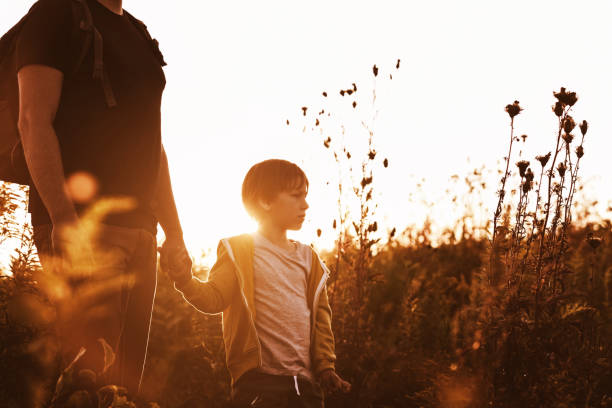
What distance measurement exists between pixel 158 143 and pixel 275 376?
1176 millimetres

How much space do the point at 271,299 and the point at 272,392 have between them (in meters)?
0.44

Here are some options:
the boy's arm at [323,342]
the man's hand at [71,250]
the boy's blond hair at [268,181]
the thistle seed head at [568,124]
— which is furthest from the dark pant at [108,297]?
the thistle seed head at [568,124]

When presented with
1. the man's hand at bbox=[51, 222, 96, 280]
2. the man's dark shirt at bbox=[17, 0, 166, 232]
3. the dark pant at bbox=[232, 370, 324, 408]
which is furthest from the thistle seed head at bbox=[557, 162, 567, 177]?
the man's hand at bbox=[51, 222, 96, 280]

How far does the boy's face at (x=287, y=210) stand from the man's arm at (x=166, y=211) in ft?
1.69

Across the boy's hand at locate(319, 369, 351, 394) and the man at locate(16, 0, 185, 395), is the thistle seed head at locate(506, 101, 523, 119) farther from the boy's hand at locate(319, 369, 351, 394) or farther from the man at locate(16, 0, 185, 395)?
the man at locate(16, 0, 185, 395)

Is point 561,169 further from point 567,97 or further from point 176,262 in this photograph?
point 176,262

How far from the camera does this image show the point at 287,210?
9.73 feet

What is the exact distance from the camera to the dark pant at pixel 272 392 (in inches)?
104

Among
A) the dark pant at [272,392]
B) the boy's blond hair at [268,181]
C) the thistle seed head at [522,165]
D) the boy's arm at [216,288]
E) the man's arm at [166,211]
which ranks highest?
the thistle seed head at [522,165]

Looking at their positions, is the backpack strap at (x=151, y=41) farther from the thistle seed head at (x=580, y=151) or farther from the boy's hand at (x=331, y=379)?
the thistle seed head at (x=580, y=151)

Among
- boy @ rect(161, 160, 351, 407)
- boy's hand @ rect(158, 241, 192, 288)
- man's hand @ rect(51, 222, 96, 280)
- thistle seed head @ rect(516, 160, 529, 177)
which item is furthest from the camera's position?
thistle seed head @ rect(516, 160, 529, 177)

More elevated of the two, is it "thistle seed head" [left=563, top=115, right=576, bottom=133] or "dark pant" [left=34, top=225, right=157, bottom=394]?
"thistle seed head" [left=563, top=115, right=576, bottom=133]

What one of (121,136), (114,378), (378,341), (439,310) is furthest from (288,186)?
(439,310)

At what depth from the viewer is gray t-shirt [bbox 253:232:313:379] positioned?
9.08 feet
